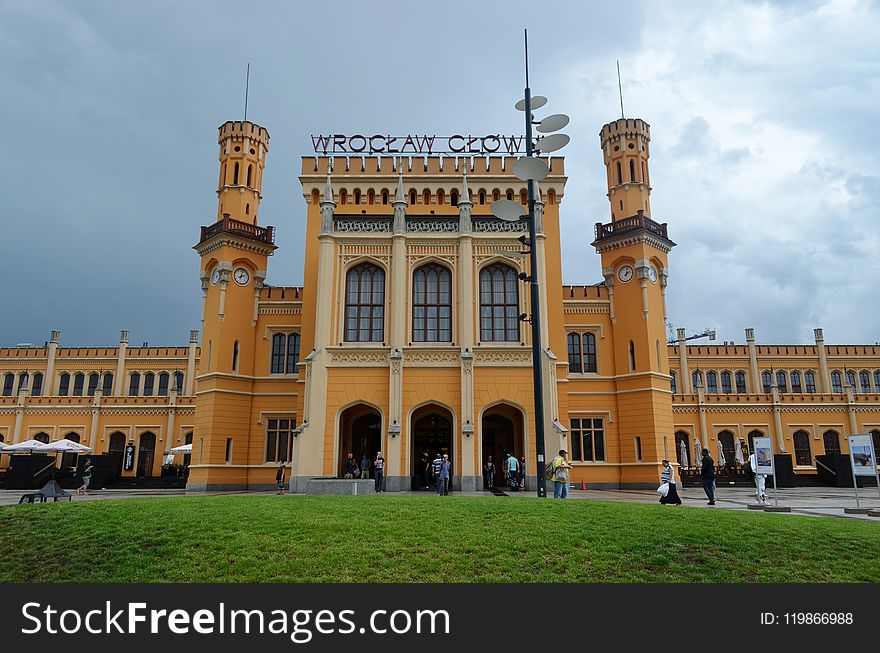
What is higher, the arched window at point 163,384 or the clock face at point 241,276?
the clock face at point 241,276

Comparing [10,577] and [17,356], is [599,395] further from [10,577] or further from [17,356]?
[17,356]

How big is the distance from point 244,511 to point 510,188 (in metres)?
25.2

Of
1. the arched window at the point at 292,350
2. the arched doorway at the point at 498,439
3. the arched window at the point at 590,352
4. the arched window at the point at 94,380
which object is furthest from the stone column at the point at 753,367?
the arched window at the point at 94,380

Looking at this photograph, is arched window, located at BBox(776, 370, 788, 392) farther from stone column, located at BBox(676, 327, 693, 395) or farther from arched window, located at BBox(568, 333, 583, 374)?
arched window, located at BBox(568, 333, 583, 374)

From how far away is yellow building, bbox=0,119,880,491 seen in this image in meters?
27.0

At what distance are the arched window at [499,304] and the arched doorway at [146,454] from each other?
35.6 m

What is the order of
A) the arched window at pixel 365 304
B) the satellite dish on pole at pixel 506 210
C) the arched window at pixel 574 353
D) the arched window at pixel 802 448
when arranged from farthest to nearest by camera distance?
the arched window at pixel 802 448
the arched window at pixel 574 353
the arched window at pixel 365 304
the satellite dish on pole at pixel 506 210

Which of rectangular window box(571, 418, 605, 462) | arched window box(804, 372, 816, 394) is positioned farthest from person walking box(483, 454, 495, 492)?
arched window box(804, 372, 816, 394)

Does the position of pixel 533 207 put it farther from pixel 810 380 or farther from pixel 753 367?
pixel 810 380

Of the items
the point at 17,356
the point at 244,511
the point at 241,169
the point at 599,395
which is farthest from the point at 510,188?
the point at 17,356

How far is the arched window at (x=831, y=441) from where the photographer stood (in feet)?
154

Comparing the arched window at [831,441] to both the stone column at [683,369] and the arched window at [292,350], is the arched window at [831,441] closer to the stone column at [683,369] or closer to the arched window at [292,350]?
the stone column at [683,369]
